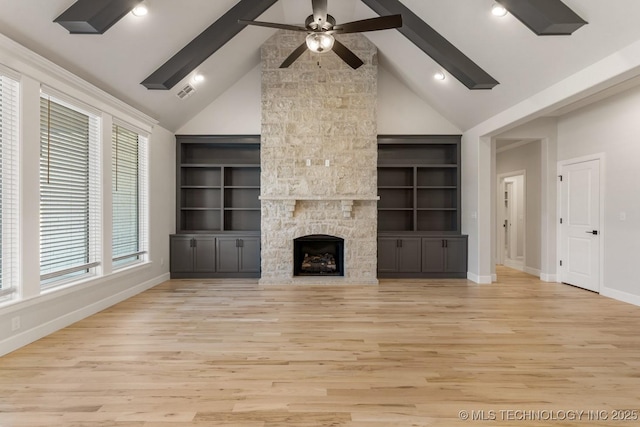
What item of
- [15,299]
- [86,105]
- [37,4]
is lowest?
[15,299]

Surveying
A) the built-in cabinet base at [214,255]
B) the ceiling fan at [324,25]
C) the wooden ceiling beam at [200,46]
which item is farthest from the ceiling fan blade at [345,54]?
the built-in cabinet base at [214,255]

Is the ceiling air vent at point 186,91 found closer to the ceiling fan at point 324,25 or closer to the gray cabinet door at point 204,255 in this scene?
the ceiling fan at point 324,25

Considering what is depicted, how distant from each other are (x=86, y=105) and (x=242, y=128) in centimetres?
280

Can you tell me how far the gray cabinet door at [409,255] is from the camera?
634 cm

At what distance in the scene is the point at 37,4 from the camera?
9.19 feet

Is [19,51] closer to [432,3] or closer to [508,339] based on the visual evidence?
[432,3]

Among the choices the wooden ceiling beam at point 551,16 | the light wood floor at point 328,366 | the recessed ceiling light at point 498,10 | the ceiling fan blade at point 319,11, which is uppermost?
the recessed ceiling light at point 498,10

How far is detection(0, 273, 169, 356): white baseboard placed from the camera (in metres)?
2.98

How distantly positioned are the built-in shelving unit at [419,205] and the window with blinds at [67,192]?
14.9 feet

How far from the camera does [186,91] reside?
17.4ft

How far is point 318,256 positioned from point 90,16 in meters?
4.79

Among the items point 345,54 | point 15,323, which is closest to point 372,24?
point 345,54

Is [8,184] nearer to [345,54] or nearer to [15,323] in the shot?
[15,323]

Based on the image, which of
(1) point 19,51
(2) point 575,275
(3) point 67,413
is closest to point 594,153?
(2) point 575,275
